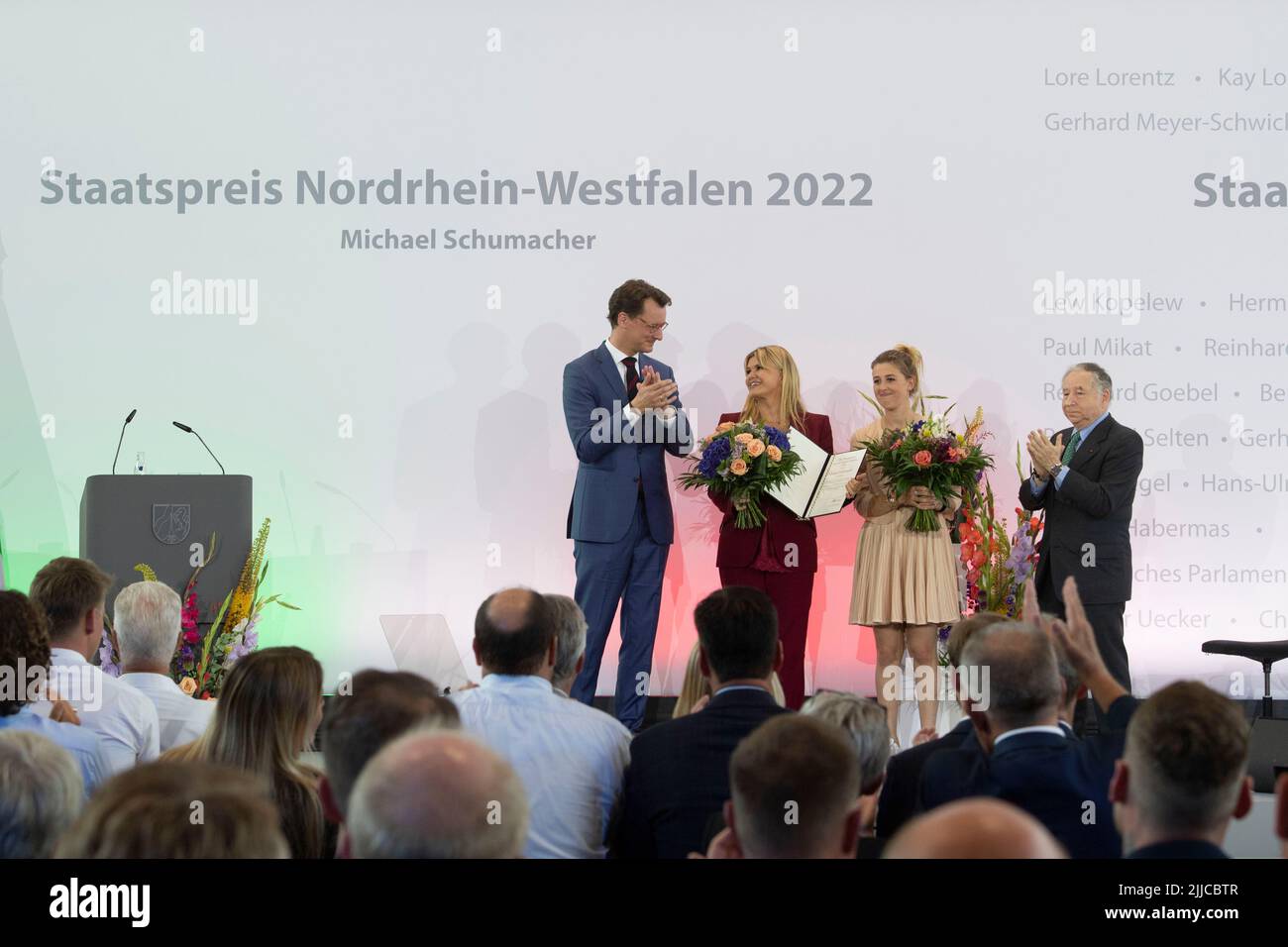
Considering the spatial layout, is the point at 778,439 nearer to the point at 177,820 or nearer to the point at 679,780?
the point at 679,780

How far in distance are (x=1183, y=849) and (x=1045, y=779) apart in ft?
2.02

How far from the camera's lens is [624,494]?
6230 mm

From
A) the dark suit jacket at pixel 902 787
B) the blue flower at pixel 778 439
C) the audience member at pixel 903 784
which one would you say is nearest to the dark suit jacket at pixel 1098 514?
the blue flower at pixel 778 439

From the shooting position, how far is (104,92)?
725cm

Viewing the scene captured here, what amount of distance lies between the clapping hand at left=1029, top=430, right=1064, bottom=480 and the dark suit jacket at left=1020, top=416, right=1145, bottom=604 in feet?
0.29

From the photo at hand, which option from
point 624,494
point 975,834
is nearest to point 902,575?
point 624,494

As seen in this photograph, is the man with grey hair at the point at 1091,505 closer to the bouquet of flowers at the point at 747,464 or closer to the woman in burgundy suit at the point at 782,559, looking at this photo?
the woman in burgundy suit at the point at 782,559

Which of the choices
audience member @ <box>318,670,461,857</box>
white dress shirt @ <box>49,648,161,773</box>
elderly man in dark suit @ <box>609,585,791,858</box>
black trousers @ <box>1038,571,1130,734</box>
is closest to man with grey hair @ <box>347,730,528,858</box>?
audience member @ <box>318,670,461,857</box>

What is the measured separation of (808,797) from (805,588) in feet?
13.7

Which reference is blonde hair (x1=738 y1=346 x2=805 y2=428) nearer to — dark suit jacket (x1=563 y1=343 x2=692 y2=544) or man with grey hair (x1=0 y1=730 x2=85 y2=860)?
dark suit jacket (x1=563 y1=343 x2=692 y2=544)

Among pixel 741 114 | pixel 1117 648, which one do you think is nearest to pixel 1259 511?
pixel 1117 648

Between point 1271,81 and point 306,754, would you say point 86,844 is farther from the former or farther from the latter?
point 1271,81

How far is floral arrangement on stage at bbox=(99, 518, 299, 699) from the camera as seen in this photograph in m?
5.73

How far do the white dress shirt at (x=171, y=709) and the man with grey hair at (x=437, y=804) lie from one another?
233cm
